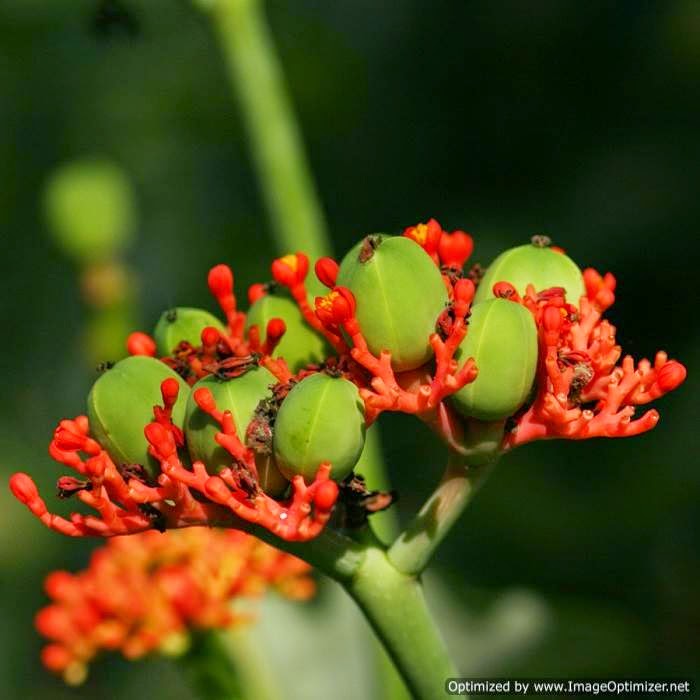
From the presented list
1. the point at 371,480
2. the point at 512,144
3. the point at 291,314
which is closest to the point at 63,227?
the point at 512,144

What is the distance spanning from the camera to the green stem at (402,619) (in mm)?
2066

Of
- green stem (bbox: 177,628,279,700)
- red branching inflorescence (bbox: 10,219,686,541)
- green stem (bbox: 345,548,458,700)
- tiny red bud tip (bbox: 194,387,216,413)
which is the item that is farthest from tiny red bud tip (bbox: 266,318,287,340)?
green stem (bbox: 177,628,279,700)

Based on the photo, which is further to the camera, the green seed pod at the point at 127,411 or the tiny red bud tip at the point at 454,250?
the tiny red bud tip at the point at 454,250

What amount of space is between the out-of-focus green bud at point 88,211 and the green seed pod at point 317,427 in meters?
2.82

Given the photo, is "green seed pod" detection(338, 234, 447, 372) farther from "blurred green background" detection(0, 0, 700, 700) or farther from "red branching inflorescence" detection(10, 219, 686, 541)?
"blurred green background" detection(0, 0, 700, 700)

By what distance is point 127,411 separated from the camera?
6.55 ft

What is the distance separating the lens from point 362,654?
11.8ft

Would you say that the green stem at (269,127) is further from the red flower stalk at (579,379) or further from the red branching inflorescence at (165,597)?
the red flower stalk at (579,379)

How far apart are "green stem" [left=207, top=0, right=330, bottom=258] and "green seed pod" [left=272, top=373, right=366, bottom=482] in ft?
5.15

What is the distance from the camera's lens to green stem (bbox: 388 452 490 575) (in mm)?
2078

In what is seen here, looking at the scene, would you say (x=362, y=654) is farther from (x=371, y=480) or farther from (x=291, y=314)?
(x=291, y=314)

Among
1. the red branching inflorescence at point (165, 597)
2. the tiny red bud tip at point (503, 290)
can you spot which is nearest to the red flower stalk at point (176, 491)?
the tiny red bud tip at point (503, 290)

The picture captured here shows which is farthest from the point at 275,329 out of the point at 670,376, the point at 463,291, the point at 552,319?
the point at 670,376

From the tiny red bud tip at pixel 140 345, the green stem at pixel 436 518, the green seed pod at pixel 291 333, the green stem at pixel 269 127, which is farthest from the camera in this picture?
the green stem at pixel 269 127
